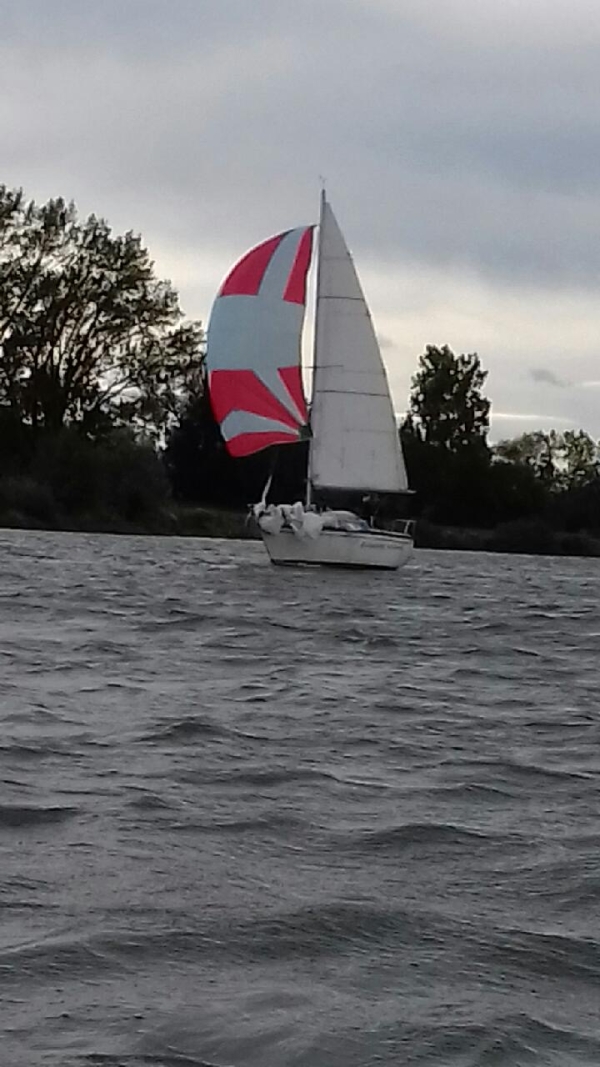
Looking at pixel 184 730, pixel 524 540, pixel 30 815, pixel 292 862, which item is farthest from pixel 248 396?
pixel 524 540

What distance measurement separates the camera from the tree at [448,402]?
7031 cm

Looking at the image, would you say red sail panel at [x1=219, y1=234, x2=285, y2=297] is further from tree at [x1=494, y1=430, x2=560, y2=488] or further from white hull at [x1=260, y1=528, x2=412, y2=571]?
tree at [x1=494, y1=430, x2=560, y2=488]

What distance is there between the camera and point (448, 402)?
70938mm

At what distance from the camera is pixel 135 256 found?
50.3 meters

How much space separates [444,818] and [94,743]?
1.82 metres

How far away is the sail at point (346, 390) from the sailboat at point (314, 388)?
0.06 feet

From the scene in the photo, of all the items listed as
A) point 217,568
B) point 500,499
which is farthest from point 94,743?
point 500,499

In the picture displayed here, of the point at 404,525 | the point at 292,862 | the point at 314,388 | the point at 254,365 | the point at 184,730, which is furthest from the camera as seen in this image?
the point at 404,525

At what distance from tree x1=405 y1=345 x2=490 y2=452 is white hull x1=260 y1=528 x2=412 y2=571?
41.2 m

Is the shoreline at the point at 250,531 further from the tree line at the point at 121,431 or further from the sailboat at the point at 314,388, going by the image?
the sailboat at the point at 314,388

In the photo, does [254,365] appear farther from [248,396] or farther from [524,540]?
[524,540]

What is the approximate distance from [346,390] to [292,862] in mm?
25290

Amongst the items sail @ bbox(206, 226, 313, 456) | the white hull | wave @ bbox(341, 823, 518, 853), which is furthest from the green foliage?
wave @ bbox(341, 823, 518, 853)

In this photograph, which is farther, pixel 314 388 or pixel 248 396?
pixel 314 388
